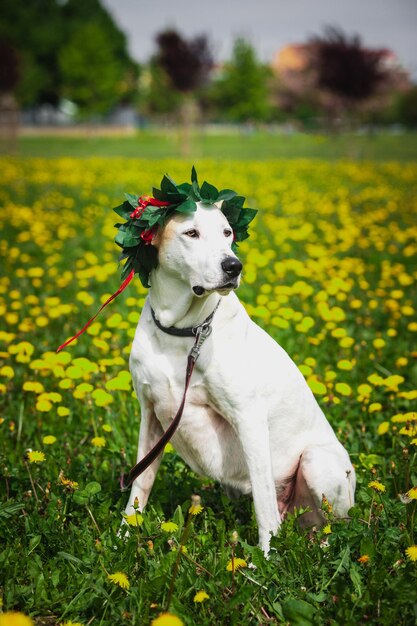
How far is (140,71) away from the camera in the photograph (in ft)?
237

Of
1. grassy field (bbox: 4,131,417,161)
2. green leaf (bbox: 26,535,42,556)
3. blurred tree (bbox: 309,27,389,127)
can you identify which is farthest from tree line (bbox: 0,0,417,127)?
green leaf (bbox: 26,535,42,556)

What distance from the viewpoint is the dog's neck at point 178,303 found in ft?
8.50

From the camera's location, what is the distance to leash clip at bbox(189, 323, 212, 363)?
2.53m

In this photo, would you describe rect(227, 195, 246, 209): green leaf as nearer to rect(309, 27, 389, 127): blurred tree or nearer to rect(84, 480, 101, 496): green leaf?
rect(84, 480, 101, 496): green leaf

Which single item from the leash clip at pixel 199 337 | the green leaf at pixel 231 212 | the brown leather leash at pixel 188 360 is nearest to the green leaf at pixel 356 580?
the brown leather leash at pixel 188 360

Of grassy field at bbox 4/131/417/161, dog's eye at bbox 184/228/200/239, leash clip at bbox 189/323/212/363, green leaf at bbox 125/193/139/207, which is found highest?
green leaf at bbox 125/193/139/207

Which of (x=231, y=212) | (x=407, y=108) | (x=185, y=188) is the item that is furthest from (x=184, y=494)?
(x=407, y=108)

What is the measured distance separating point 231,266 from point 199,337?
1.19 feet

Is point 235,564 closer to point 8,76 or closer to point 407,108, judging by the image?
point 8,76

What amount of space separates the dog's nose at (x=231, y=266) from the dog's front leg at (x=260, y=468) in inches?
23.8

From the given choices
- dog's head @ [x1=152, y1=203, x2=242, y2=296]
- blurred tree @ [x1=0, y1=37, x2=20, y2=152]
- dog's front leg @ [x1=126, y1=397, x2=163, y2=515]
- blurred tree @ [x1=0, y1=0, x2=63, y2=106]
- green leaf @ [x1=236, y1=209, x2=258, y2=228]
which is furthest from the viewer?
blurred tree @ [x1=0, y1=0, x2=63, y2=106]

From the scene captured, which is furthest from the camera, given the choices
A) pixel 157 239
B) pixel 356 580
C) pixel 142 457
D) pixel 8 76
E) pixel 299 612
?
pixel 8 76

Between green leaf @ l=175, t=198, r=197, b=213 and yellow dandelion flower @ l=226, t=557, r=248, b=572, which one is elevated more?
green leaf @ l=175, t=198, r=197, b=213

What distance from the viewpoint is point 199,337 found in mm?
2537
